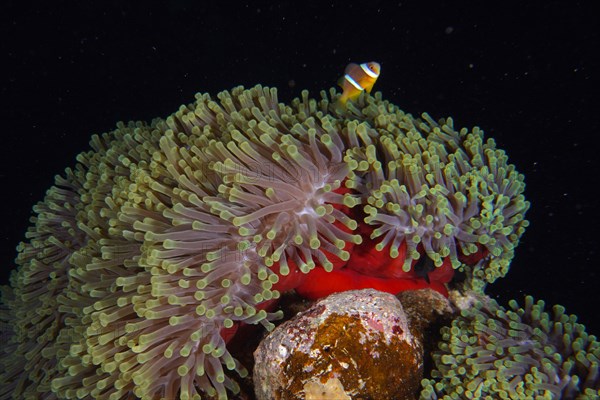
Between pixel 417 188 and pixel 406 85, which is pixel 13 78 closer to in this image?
pixel 406 85

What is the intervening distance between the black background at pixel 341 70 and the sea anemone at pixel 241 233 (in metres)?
7.65

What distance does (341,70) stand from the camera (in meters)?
13.1

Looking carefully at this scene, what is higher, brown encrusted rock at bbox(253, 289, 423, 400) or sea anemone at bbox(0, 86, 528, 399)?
sea anemone at bbox(0, 86, 528, 399)

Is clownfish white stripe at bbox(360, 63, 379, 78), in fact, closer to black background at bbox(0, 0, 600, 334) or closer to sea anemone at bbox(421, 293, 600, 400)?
sea anemone at bbox(421, 293, 600, 400)

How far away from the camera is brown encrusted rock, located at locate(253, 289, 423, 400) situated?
185 centimetres

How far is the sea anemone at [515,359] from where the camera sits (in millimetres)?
1950

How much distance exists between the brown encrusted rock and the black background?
26.4 feet

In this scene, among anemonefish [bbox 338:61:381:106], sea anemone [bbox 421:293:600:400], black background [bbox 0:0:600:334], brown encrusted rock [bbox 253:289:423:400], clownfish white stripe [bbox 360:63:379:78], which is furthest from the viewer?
black background [bbox 0:0:600:334]

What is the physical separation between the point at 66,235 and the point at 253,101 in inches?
63.3

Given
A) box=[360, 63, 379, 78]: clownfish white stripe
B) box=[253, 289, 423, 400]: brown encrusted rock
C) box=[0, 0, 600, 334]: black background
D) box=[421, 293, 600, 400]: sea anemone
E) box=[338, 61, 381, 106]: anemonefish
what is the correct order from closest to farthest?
box=[253, 289, 423, 400]: brown encrusted rock, box=[421, 293, 600, 400]: sea anemone, box=[338, 61, 381, 106]: anemonefish, box=[360, 63, 379, 78]: clownfish white stripe, box=[0, 0, 600, 334]: black background

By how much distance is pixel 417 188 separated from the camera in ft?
7.27

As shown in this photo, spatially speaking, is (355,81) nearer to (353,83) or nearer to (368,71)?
(353,83)

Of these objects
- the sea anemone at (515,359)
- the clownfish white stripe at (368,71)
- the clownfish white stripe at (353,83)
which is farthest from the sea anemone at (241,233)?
the clownfish white stripe at (368,71)

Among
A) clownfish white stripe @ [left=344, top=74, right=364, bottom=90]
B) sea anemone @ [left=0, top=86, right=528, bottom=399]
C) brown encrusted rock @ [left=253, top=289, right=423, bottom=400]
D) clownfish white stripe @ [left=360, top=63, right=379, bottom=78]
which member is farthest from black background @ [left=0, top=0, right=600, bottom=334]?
brown encrusted rock @ [left=253, top=289, right=423, bottom=400]
